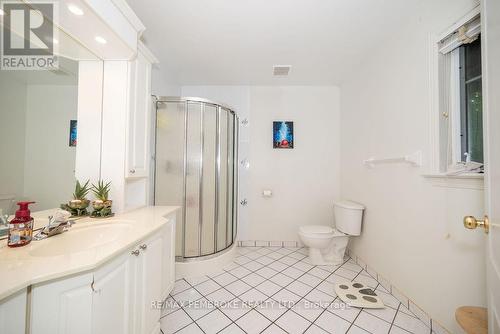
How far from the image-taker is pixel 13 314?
609mm

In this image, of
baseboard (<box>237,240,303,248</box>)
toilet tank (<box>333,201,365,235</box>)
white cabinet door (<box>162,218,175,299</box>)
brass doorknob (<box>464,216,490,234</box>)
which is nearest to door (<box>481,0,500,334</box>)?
brass doorknob (<box>464,216,490,234</box>)

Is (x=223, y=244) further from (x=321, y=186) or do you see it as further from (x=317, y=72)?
(x=317, y=72)

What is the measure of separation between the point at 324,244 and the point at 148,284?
1.86 metres

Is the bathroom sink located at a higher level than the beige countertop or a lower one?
lower

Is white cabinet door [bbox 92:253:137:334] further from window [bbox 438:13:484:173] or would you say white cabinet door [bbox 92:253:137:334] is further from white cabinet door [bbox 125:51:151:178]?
window [bbox 438:13:484:173]

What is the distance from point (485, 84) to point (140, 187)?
2330 mm

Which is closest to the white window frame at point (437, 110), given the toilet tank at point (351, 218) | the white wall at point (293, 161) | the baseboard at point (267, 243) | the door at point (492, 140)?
Answer: the door at point (492, 140)

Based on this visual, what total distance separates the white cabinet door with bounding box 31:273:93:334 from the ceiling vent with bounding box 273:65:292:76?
8.22 ft

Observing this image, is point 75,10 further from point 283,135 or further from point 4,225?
point 283,135

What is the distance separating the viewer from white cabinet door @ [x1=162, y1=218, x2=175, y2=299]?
1533 millimetres

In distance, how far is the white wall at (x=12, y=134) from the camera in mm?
956

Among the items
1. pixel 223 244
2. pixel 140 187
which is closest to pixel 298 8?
pixel 140 187

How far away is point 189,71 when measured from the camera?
2486mm

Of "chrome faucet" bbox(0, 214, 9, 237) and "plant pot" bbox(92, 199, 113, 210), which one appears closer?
"chrome faucet" bbox(0, 214, 9, 237)
